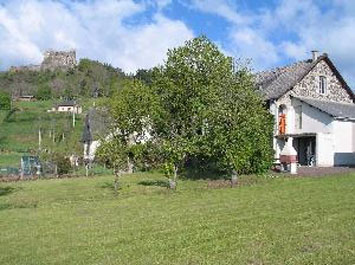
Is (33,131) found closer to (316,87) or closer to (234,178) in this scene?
(316,87)

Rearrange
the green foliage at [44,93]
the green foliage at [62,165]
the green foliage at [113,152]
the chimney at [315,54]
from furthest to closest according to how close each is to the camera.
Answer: the green foliage at [44,93]
the chimney at [315,54]
the green foliage at [62,165]
the green foliage at [113,152]

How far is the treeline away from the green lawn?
11365 centimetres

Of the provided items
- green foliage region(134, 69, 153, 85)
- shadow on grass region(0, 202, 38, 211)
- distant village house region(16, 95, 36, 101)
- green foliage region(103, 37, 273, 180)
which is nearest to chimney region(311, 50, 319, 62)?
green foliage region(134, 69, 153, 85)

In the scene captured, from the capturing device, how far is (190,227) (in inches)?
539

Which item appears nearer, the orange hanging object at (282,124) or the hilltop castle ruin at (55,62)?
the orange hanging object at (282,124)

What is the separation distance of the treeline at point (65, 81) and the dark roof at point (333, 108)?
9416 centimetres

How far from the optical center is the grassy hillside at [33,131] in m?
76.6

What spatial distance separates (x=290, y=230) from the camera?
1224 cm

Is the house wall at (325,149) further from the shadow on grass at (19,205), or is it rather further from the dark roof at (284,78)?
the shadow on grass at (19,205)

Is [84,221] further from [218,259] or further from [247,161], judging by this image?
[247,161]

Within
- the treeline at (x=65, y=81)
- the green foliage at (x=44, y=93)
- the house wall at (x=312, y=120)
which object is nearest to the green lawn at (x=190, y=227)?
the house wall at (x=312, y=120)

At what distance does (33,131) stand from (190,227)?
270 ft

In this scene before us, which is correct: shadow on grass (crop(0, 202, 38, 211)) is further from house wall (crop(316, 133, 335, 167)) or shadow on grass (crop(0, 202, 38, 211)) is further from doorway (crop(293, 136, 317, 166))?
doorway (crop(293, 136, 317, 166))

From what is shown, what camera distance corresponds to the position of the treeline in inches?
5497
